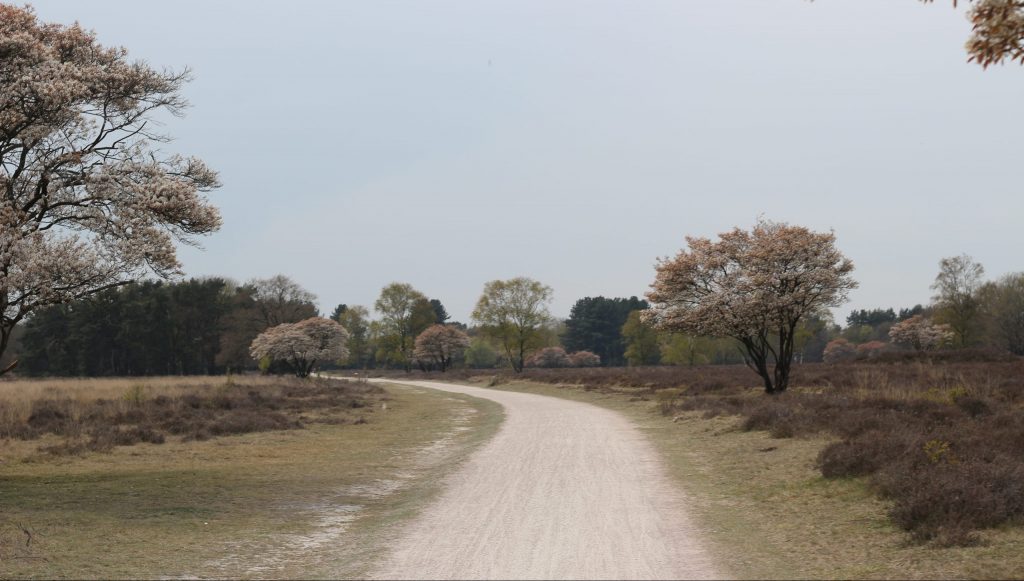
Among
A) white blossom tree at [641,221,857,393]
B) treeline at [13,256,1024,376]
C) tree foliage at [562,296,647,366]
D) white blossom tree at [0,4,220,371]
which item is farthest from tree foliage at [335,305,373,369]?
white blossom tree at [0,4,220,371]

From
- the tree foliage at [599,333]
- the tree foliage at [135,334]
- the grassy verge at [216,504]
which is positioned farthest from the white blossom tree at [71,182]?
the tree foliage at [599,333]

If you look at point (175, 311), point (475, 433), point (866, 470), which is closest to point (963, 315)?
point (475, 433)

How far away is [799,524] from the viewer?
31.2 ft

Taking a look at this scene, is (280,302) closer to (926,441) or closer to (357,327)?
(357,327)

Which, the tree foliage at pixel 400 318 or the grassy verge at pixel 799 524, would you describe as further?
the tree foliage at pixel 400 318

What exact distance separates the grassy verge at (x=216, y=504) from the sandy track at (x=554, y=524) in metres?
0.69

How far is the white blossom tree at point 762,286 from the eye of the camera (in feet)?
99.6

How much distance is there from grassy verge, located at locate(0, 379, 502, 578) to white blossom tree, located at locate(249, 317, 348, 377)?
40.0 meters

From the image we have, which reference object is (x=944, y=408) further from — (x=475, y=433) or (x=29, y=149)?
(x=29, y=149)

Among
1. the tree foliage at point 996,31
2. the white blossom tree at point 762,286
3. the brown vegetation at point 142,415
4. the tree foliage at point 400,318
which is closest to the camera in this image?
the tree foliage at point 996,31

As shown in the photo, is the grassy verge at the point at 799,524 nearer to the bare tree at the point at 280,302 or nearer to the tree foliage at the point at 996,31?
the tree foliage at the point at 996,31

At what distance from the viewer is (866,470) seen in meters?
11.5

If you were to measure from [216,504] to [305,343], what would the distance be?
50.0m

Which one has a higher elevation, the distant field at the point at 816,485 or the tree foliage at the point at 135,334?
the tree foliage at the point at 135,334
